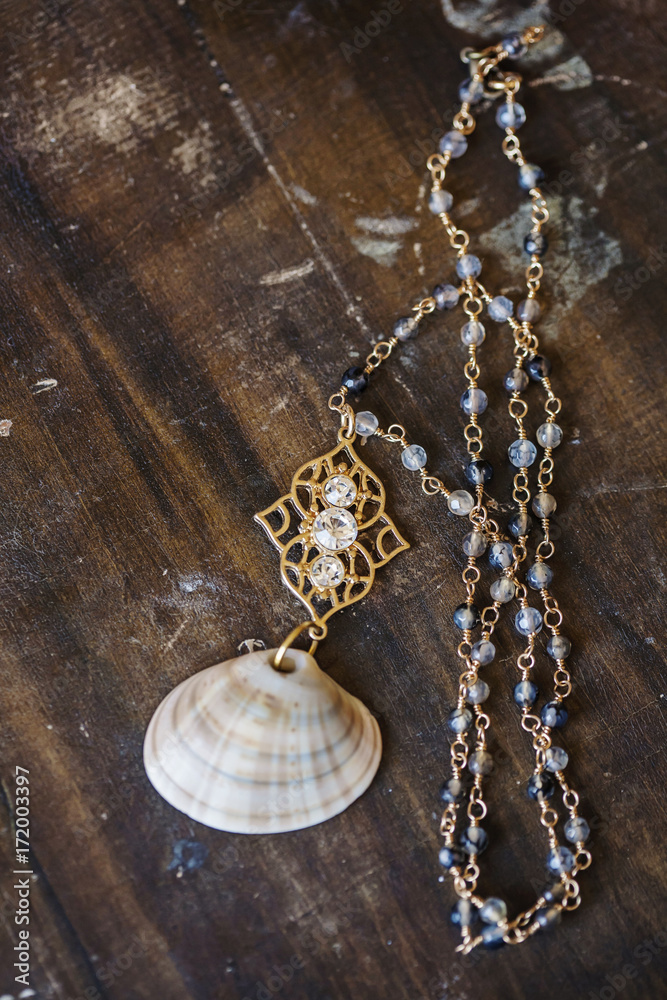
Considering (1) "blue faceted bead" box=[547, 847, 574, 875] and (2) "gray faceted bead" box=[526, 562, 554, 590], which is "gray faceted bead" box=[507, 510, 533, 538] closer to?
(2) "gray faceted bead" box=[526, 562, 554, 590]

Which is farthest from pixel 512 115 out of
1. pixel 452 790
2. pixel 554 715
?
pixel 452 790

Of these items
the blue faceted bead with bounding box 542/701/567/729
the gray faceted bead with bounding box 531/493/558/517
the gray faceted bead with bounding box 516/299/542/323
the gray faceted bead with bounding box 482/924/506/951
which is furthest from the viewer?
the gray faceted bead with bounding box 516/299/542/323

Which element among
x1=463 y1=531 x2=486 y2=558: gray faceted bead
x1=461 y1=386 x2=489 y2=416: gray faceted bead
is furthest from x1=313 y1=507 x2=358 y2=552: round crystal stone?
x1=461 y1=386 x2=489 y2=416: gray faceted bead

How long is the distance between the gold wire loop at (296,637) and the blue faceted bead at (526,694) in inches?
14.5

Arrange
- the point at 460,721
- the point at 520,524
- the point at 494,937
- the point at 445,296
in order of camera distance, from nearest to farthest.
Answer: the point at 494,937 → the point at 460,721 → the point at 520,524 → the point at 445,296

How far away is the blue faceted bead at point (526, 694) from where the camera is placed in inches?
50.9

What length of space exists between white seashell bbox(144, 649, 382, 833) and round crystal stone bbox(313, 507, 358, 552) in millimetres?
243

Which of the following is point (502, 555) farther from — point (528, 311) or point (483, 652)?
point (528, 311)

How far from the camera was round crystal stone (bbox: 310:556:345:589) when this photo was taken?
4.33ft

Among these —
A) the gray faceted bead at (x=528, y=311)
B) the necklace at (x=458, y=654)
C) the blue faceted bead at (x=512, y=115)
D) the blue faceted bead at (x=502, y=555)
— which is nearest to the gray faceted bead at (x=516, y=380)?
the necklace at (x=458, y=654)

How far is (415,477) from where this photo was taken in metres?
1.42

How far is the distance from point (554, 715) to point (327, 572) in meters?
0.48

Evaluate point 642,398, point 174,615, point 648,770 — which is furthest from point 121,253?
point 648,770

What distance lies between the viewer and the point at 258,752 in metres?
1.19
